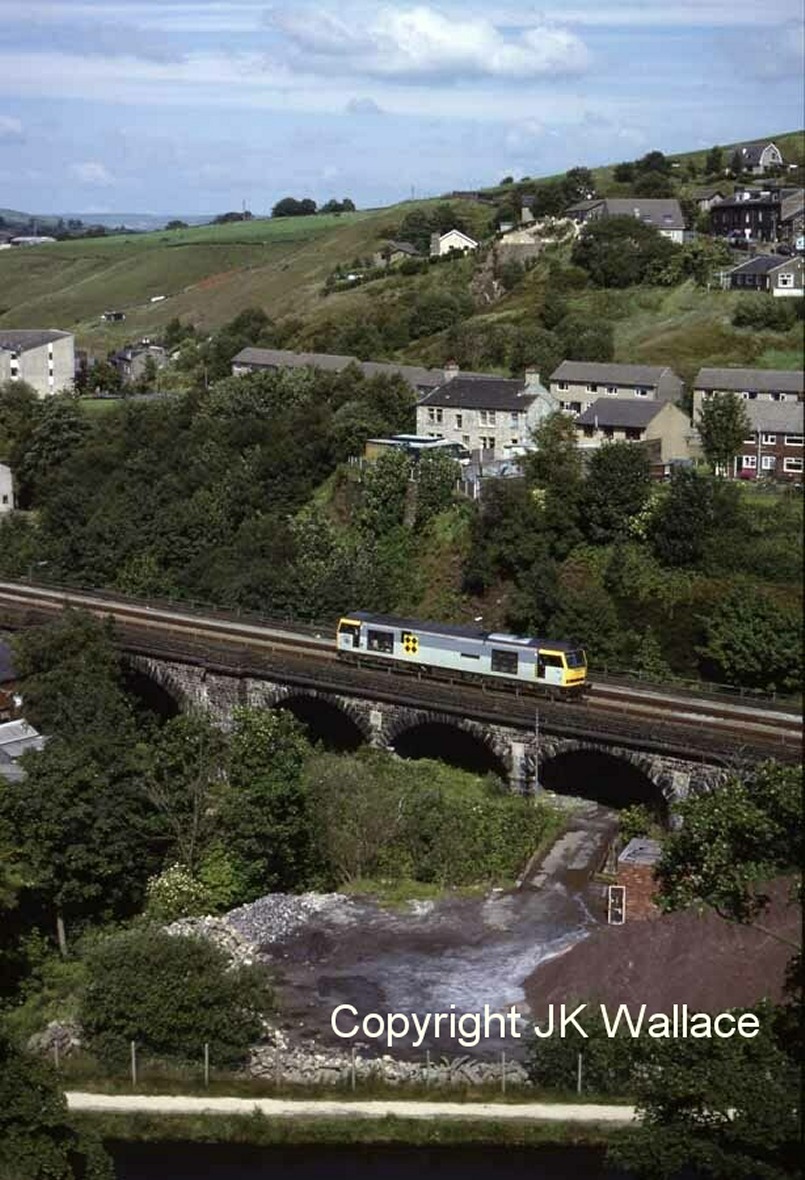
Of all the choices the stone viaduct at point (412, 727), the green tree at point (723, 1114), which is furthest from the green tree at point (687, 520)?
the green tree at point (723, 1114)

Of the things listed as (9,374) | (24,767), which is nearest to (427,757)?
(24,767)

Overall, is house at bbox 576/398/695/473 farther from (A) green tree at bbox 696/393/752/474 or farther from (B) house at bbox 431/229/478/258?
(B) house at bbox 431/229/478/258

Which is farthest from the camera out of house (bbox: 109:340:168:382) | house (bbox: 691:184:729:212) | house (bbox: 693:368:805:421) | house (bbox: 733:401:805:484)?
house (bbox: 109:340:168:382)

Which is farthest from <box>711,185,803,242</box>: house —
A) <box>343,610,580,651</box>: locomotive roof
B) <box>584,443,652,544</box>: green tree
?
<box>343,610,580,651</box>: locomotive roof

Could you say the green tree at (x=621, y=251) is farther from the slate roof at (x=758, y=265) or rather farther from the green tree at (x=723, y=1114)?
the green tree at (x=723, y=1114)

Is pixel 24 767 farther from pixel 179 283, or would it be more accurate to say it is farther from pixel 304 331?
pixel 179 283

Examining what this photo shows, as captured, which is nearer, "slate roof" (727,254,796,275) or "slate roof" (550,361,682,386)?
"slate roof" (727,254,796,275)
